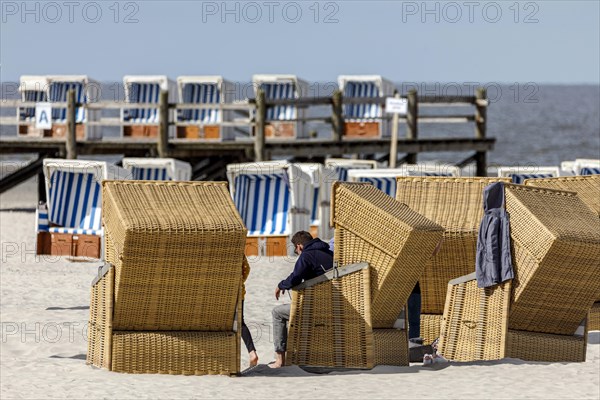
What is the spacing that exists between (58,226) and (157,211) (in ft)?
28.1

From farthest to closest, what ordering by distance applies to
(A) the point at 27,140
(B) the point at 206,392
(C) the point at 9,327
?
(A) the point at 27,140, (C) the point at 9,327, (B) the point at 206,392

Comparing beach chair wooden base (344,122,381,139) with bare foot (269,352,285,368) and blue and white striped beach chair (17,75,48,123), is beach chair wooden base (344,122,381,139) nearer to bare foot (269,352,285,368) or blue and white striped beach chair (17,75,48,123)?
blue and white striped beach chair (17,75,48,123)

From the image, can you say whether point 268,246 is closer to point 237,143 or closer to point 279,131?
point 237,143

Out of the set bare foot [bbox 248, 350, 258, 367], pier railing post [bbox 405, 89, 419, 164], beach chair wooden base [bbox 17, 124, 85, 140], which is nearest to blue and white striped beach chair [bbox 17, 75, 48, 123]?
beach chair wooden base [bbox 17, 124, 85, 140]

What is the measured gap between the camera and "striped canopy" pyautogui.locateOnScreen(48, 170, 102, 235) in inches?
693

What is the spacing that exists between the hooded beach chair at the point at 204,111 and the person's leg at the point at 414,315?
1278 cm

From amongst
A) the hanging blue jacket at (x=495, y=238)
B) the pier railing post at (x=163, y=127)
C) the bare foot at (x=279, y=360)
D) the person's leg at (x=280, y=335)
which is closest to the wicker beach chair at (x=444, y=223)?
the hanging blue jacket at (x=495, y=238)

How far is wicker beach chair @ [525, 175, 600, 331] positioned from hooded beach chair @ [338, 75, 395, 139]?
13.3m

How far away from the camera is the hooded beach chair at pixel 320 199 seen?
18609 mm

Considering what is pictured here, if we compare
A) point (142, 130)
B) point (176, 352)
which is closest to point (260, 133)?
point (142, 130)

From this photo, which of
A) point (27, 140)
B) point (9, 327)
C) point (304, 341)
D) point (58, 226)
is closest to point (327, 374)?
point (304, 341)

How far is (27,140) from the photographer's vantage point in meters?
24.5

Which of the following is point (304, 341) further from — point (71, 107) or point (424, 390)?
point (71, 107)

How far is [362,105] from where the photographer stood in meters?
25.9
